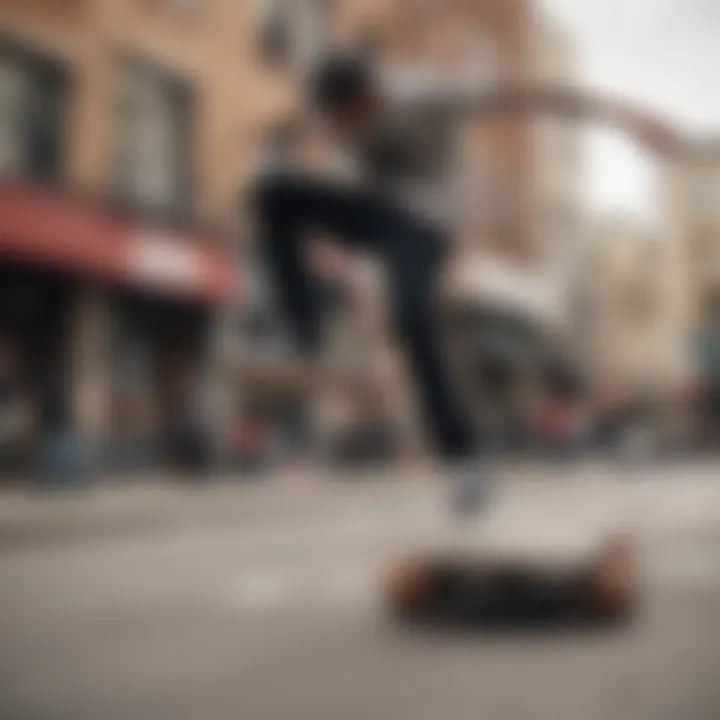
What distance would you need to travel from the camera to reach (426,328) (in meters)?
0.96

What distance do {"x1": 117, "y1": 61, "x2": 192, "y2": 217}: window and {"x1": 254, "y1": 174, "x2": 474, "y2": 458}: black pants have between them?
0.09m

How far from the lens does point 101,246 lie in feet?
3.11

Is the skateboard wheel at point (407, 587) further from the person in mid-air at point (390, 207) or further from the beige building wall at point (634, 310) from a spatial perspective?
the beige building wall at point (634, 310)

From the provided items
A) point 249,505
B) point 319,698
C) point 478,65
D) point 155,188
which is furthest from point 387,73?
point 319,698

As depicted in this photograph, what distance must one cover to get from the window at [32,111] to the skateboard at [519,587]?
1.60 feet

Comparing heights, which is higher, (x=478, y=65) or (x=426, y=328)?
(x=478, y=65)

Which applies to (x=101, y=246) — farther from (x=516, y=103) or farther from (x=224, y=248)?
(x=516, y=103)

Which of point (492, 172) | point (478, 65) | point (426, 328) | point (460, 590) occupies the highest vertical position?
point (478, 65)

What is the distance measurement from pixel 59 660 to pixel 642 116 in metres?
0.73

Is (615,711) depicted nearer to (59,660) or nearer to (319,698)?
(319,698)

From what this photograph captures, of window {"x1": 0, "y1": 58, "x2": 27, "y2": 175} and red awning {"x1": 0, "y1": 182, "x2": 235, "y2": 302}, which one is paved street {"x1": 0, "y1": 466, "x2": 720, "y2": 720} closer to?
red awning {"x1": 0, "y1": 182, "x2": 235, "y2": 302}

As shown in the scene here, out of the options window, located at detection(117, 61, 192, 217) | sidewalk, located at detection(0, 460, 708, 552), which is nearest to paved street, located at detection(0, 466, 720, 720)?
sidewalk, located at detection(0, 460, 708, 552)

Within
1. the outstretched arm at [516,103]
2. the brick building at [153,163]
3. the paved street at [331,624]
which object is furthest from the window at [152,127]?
the paved street at [331,624]

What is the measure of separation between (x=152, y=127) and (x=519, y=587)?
0.55m
